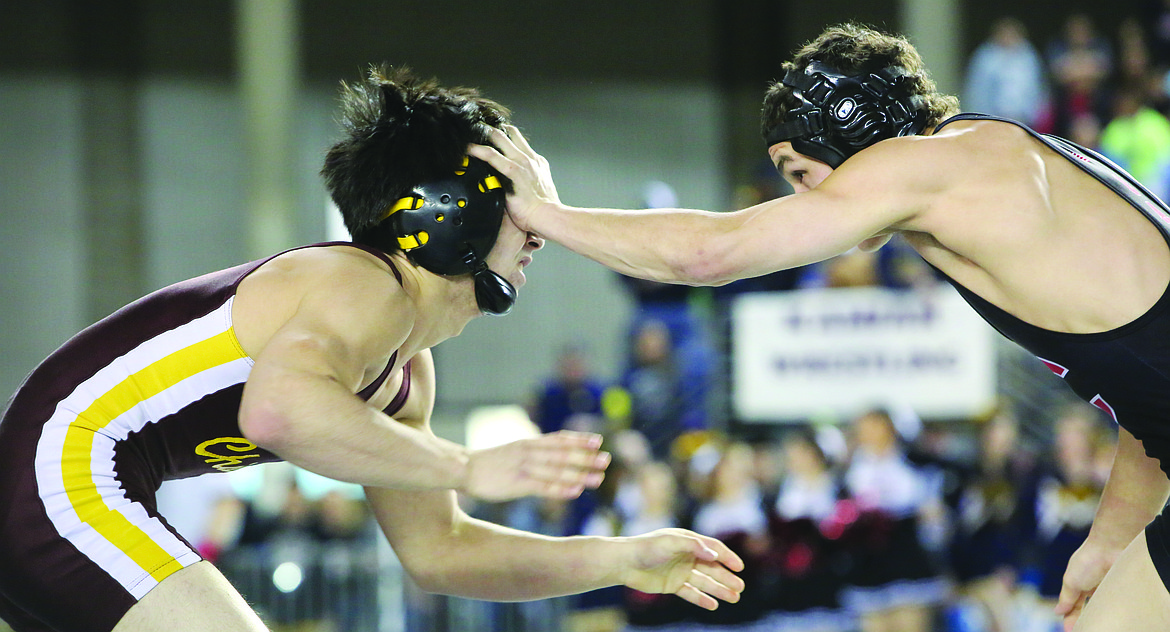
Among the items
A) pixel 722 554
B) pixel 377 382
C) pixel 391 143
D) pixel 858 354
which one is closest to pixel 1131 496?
pixel 722 554

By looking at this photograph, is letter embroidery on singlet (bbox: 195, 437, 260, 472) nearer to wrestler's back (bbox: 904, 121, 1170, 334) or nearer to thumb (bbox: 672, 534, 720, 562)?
thumb (bbox: 672, 534, 720, 562)

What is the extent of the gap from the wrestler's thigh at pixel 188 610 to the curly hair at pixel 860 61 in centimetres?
177

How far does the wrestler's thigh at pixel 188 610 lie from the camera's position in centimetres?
251

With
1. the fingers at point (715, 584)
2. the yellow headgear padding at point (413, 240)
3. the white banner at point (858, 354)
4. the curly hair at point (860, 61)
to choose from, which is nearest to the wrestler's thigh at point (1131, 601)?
the fingers at point (715, 584)

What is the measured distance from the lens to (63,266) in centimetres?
1516

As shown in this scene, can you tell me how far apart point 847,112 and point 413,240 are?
1.12 metres

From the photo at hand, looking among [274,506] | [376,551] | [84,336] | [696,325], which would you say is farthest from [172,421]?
[274,506]

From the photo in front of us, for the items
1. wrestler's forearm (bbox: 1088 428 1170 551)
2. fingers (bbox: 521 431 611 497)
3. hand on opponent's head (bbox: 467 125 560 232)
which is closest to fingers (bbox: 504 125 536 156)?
hand on opponent's head (bbox: 467 125 560 232)

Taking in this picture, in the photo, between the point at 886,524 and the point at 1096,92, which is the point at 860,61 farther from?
the point at 1096,92

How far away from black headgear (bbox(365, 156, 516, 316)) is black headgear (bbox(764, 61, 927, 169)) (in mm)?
796

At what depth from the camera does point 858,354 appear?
26.6 ft

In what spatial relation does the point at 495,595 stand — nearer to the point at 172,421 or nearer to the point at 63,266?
the point at 172,421

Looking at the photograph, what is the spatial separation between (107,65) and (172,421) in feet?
46.8

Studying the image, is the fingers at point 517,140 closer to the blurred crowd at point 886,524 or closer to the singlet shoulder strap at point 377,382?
the singlet shoulder strap at point 377,382
